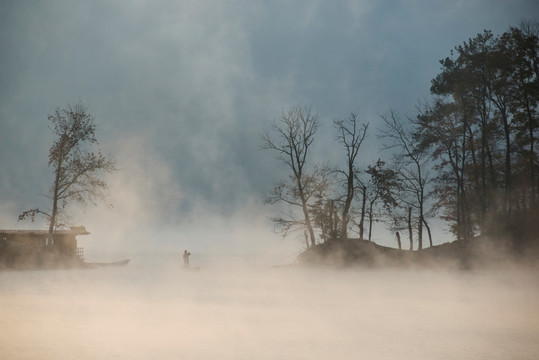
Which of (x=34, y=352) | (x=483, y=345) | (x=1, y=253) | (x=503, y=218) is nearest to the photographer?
(x=34, y=352)

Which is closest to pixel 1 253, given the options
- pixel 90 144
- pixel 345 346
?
pixel 90 144

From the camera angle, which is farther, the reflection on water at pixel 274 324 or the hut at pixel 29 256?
A: the hut at pixel 29 256

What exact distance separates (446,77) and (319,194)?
14.9 m

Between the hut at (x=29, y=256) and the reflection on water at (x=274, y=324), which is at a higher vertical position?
the hut at (x=29, y=256)

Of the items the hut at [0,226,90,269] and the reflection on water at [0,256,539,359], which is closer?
the reflection on water at [0,256,539,359]

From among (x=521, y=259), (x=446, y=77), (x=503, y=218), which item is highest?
(x=446, y=77)

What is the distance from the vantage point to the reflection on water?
354 inches

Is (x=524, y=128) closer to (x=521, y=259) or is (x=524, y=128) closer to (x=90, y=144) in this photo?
(x=521, y=259)

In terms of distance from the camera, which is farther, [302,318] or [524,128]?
[524,128]

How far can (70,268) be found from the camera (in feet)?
137

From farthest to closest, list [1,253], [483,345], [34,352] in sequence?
[1,253] < [483,345] < [34,352]

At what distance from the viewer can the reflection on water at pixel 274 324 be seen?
8.99m

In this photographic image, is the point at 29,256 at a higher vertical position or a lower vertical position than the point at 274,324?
higher

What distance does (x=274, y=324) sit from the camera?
471 inches
